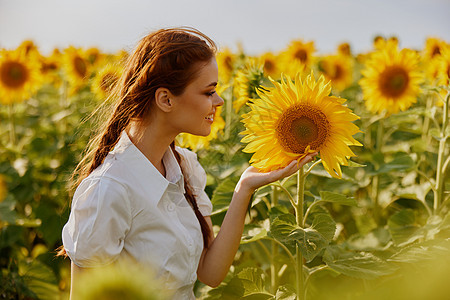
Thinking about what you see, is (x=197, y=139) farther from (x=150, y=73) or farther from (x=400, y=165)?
(x=400, y=165)

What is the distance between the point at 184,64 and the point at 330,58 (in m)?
3.30

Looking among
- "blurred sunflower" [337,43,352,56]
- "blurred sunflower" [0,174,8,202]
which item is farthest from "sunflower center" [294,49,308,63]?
"blurred sunflower" [0,174,8,202]

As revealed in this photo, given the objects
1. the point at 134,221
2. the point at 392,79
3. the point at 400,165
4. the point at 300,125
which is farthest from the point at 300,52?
the point at 134,221

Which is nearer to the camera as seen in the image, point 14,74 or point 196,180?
point 196,180

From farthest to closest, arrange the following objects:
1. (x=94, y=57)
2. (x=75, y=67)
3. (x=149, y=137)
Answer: (x=94, y=57)
(x=75, y=67)
(x=149, y=137)

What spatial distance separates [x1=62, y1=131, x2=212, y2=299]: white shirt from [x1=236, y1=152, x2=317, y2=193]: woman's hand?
0.23 meters

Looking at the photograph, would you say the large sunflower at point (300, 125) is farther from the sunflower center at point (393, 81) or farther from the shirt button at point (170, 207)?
the sunflower center at point (393, 81)

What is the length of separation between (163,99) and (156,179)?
231mm

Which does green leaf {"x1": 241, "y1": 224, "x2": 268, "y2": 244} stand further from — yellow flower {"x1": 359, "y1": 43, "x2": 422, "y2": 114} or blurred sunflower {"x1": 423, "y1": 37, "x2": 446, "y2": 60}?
blurred sunflower {"x1": 423, "y1": 37, "x2": 446, "y2": 60}

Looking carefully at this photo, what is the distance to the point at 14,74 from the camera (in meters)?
3.76

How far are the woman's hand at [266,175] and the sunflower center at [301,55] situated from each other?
287 centimetres

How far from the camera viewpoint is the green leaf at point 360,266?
4.79 ft

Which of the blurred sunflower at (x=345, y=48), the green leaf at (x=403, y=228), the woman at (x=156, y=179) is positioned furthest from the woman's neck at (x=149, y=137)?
the blurred sunflower at (x=345, y=48)

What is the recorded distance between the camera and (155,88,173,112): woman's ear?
1371 mm
